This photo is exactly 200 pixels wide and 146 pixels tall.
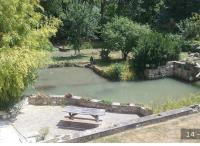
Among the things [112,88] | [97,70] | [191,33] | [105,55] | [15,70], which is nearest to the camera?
[15,70]

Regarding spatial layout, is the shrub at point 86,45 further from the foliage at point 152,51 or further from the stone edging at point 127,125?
the stone edging at point 127,125

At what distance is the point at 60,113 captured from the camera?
2066cm

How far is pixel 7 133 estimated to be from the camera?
59.3 ft

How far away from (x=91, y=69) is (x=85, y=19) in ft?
13.5

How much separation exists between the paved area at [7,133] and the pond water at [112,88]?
19.6ft

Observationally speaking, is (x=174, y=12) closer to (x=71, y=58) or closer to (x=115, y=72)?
(x=71, y=58)

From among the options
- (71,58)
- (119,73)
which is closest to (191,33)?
(71,58)

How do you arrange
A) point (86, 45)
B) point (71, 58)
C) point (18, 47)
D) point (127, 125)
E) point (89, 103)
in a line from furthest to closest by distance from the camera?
point (86, 45) → point (71, 58) → point (89, 103) → point (18, 47) → point (127, 125)

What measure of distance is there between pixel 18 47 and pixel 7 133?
3.71m

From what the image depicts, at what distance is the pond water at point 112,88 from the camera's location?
25047 millimetres

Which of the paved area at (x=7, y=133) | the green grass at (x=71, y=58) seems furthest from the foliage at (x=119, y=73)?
the paved area at (x=7, y=133)

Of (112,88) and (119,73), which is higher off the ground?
(119,73)

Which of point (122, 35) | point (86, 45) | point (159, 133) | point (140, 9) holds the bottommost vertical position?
point (159, 133)

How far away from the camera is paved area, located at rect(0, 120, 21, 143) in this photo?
674 inches
